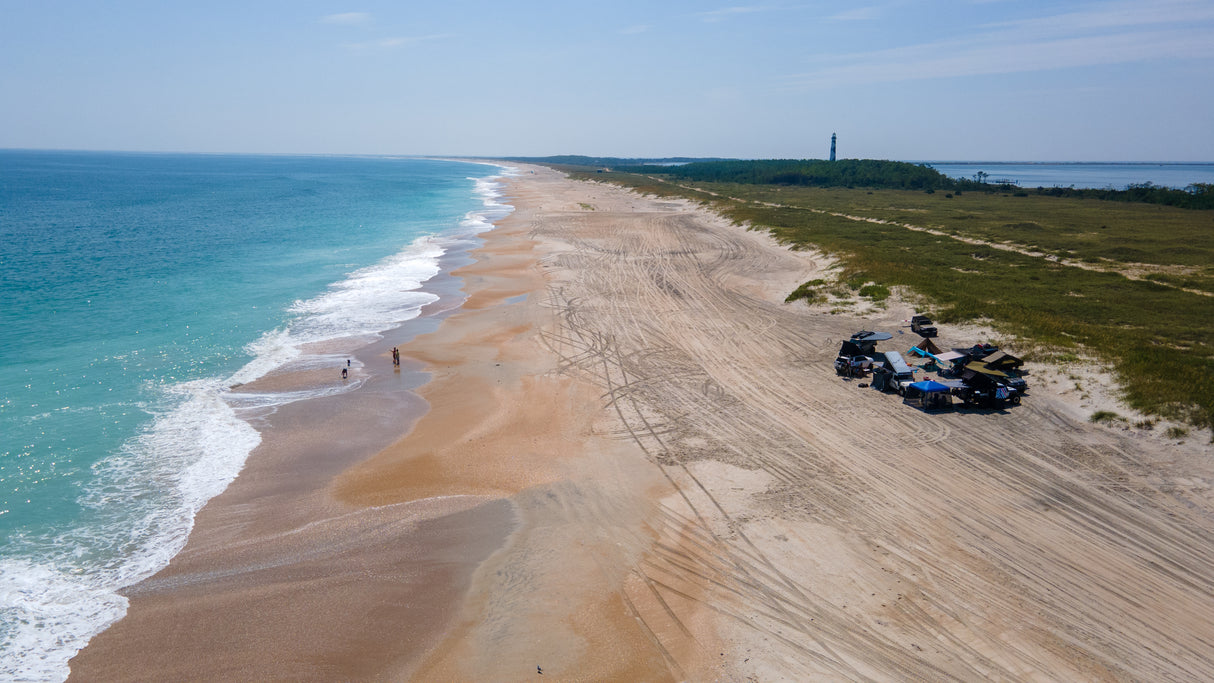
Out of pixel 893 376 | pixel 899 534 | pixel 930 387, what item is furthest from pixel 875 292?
pixel 899 534

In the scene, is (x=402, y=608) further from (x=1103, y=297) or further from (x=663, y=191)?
(x=663, y=191)

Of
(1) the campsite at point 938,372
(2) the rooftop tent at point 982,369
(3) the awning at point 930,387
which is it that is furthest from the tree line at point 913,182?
(3) the awning at point 930,387

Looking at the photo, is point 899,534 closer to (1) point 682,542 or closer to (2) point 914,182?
(1) point 682,542

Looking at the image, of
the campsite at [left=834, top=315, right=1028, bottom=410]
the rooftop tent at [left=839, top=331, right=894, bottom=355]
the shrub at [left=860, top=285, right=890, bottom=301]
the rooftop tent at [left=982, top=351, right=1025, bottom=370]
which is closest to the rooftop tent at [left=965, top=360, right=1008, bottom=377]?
the campsite at [left=834, top=315, right=1028, bottom=410]

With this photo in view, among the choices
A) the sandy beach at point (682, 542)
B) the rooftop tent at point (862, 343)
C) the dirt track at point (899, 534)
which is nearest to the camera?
the dirt track at point (899, 534)

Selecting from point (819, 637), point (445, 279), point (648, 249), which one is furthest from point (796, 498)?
point (648, 249)

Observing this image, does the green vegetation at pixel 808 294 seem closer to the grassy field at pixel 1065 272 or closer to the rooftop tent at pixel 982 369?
the grassy field at pixel 1065 272

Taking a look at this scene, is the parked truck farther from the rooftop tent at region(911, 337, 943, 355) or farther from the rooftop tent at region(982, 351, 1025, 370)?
the rooftop tent at region(911, 337, 943, 355)
